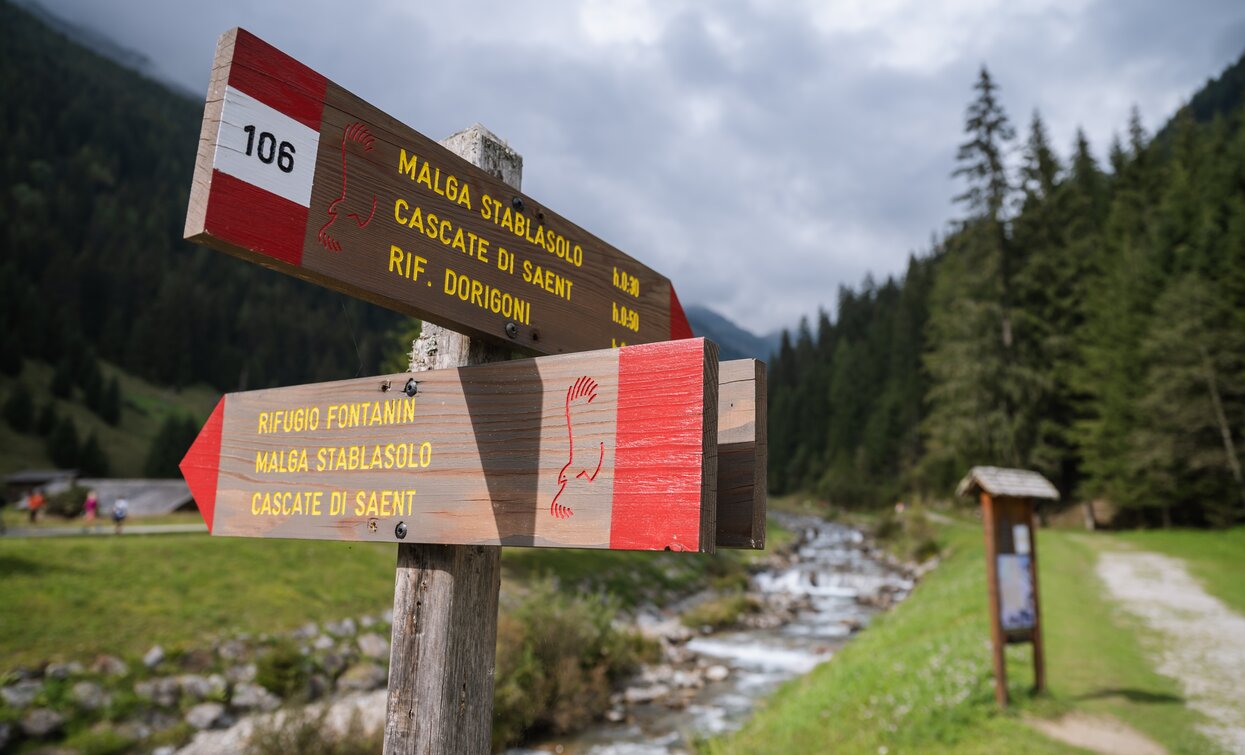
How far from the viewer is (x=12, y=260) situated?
3484 inches

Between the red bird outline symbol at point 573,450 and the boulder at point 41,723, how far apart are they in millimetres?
11979

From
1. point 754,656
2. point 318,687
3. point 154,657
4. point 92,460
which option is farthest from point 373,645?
point 92,460

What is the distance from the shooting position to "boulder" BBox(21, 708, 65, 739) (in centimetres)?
976

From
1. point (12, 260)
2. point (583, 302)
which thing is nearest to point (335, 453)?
point (583, 302)

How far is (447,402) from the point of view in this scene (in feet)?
6.95

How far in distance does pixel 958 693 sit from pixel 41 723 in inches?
478

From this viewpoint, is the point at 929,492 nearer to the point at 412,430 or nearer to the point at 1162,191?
the point at 1162,191

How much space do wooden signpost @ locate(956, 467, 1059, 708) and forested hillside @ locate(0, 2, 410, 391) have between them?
76.2m

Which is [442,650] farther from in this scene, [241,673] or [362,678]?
[362,678]

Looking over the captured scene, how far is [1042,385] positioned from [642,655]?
95.7 feet

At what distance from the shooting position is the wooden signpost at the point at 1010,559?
353 inches

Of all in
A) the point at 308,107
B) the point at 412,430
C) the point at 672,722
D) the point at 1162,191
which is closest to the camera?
the point at 308,107

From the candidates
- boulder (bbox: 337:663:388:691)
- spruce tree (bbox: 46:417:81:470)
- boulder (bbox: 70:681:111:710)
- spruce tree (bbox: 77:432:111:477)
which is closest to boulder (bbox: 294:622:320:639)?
boulder (bbox: 337:663:388:691)

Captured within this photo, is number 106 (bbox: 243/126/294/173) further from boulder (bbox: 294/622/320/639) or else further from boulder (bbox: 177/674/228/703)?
boulder (bbox: 294/622/320/639)
